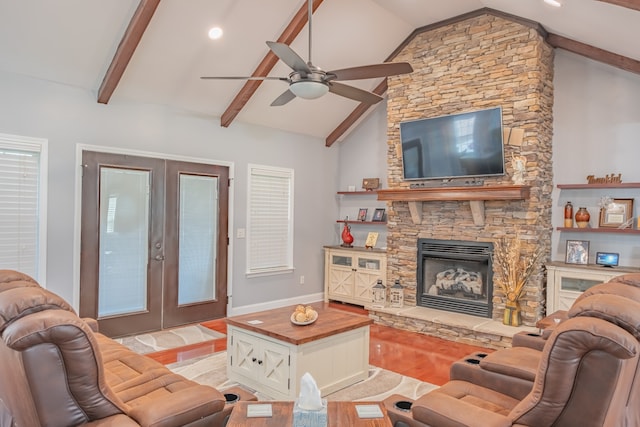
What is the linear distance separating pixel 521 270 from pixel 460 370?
2529 mm

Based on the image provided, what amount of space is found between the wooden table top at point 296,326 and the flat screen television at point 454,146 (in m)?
2.53

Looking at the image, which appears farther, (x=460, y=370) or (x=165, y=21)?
(x=165, y=21)

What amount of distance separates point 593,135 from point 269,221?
172 inches

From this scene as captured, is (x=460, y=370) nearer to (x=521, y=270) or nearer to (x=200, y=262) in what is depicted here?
(x=521, y=270)

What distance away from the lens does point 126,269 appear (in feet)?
16.7

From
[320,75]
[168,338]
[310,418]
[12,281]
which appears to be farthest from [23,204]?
[310,418]

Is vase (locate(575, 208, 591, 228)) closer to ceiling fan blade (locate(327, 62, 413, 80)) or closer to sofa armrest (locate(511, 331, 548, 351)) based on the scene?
sofa armrest (locate(511, 331, 548, 351))

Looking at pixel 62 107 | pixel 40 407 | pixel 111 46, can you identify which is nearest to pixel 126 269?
pixel 62 107

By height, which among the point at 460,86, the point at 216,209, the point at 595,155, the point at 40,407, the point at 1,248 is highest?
the point at 460,86

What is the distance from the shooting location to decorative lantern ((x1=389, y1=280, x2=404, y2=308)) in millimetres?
5891

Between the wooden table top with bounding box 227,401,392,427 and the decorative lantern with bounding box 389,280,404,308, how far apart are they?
3878 millimetres

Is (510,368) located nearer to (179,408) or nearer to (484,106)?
(179,408)

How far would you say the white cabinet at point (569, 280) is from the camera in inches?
181

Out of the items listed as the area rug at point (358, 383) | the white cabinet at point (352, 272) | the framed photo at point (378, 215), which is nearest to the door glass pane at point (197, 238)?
the area rug at point (358, 383)
